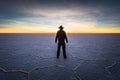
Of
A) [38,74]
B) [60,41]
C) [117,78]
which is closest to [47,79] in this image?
[38,74]

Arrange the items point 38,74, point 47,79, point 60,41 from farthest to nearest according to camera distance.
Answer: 1. point 60,41
2. point 38,74
3. point 47,79

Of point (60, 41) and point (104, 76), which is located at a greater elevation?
point (60, 41)

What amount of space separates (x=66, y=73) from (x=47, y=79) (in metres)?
0.93

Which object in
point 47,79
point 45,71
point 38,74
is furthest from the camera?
point 45,71

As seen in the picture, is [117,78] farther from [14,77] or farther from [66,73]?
[14,77]

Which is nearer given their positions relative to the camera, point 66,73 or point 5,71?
point 66,73

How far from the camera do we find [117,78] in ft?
16.0

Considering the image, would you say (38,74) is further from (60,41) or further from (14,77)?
(60,41)

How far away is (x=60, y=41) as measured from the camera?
8.15 metres

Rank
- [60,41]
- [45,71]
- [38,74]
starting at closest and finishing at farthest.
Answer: [38,74]
[45,71]
[60,41]

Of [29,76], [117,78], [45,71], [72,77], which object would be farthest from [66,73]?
[117,78]

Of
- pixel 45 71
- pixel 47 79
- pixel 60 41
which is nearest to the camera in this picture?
pixel 47 79

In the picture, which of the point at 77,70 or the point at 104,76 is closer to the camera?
the point at 104,76

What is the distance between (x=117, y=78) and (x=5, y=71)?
14.6 feet
